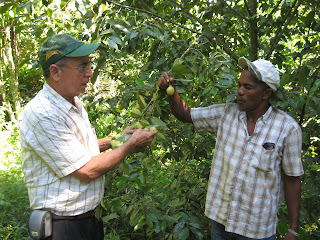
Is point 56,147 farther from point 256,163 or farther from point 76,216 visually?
point 256,163

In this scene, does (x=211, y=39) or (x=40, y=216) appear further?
(x=211, y=39)

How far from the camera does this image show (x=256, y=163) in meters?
1.70

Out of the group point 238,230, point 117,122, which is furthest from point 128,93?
point 238,230

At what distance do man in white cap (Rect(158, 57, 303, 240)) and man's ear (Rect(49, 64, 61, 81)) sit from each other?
522 mm

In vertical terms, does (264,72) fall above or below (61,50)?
below

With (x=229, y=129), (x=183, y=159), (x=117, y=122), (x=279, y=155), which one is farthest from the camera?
(x=183, y=159)

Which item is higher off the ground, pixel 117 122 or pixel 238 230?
pixel 117 122

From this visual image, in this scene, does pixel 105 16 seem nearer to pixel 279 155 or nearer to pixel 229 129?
pixel 229 129

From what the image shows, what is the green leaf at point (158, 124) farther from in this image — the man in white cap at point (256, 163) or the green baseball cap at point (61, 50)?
the green baseball cap at point (61, 50)

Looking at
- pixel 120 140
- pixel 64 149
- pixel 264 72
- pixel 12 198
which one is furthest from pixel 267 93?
pixel 12 198

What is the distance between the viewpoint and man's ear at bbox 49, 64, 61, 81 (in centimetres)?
164

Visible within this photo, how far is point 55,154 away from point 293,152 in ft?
3.65

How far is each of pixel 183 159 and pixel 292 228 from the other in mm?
910

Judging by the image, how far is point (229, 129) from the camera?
1.84m
